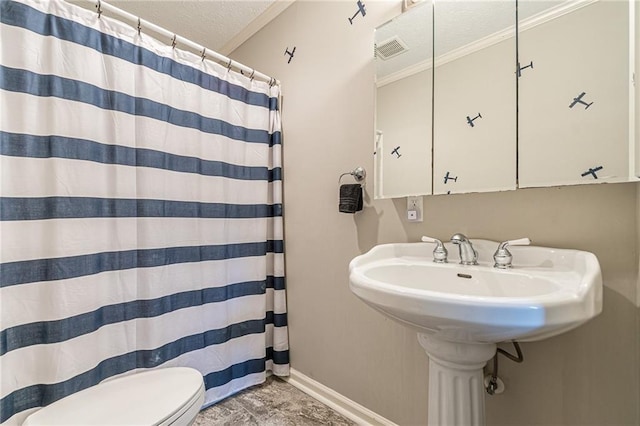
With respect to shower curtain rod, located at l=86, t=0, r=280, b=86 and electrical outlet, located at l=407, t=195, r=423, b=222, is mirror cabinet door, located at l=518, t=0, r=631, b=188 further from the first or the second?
shower curtain rod, located at l=86, t=0, r=280, b=86

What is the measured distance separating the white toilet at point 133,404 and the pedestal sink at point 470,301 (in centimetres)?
69

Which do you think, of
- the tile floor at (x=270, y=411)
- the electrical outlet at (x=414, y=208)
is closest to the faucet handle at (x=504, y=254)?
the electrical outlet at (x=414, y=208)

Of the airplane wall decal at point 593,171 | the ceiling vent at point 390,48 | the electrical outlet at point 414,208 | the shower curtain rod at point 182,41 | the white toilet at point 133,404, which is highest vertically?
the shower curtain rod at point 182,41

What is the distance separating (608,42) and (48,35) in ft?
6.03

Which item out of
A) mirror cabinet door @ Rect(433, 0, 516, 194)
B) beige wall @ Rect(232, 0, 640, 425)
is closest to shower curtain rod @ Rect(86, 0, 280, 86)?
beige wall @ Rect(232, 0, 640, 425)

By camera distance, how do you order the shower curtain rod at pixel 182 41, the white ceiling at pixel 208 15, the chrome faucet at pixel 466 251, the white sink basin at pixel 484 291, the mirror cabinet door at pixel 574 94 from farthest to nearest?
the white ceiling at pixel 208 15 < the shower curtain rod at pixel 182 41 < the chrome faucet at pixel 466 251 < the mirror cabinet door at pixel 574 94 < the white sink basin at pixel 484 291

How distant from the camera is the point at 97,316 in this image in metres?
1.16

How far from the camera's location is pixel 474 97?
3.51 feet

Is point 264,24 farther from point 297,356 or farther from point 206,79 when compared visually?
point 297,356

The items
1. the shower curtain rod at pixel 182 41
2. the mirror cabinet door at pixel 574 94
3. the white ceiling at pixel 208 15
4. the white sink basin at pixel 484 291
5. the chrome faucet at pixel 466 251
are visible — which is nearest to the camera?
the white sink basin at pixel 484 291

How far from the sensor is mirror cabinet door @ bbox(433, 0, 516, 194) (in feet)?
3.27

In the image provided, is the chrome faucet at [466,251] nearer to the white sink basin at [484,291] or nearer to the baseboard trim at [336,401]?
the white sink basin at [484,291]

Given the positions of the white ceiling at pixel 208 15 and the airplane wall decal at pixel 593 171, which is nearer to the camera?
the airplane wall decal at pixel 593 171

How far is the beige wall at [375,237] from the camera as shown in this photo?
2.68 feet
